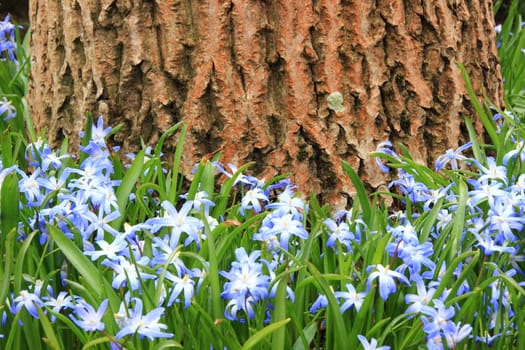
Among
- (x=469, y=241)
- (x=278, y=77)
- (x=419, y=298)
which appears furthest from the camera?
(x=278, y=77)

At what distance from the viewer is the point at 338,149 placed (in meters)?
2.86

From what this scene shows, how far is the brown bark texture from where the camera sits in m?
2.80

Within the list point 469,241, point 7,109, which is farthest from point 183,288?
point 7,109

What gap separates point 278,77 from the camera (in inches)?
111

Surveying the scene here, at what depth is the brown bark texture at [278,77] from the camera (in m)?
2.80

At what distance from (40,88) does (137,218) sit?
2.81 ft

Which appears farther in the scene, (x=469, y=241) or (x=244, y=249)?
(x=469, y=241)

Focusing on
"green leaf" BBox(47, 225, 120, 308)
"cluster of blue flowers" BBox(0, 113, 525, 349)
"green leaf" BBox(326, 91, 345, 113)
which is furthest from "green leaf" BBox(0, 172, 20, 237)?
"green leaf" BBox(326, 91, 345, 113)

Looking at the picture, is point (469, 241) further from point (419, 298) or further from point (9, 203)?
point (9, 203)

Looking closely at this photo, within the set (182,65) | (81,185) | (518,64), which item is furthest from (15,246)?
(518,64)

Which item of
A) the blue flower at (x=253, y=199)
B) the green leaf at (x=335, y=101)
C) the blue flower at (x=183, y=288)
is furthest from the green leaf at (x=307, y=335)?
the green leaf at (x=335, y=101)

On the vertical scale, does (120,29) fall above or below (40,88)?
above

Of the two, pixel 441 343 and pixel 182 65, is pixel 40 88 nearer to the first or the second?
pixel 182 65

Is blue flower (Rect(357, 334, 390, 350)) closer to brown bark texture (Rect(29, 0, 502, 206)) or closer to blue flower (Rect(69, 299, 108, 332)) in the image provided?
blue flower (Rect(69, 299, 108, 332))
